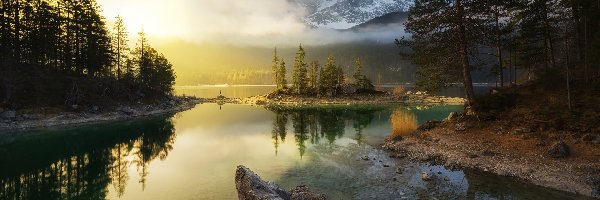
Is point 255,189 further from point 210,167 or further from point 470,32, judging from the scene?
point 470,32

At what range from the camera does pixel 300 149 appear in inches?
1222

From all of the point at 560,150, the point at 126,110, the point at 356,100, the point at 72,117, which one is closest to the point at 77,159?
the point at 72,117

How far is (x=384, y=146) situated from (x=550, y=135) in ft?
37.5

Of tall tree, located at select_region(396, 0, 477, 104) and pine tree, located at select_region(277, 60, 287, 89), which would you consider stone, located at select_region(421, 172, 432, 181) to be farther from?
pine tree, located at select_region(277, 60, 287, 89)

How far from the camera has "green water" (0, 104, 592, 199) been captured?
18359 mm

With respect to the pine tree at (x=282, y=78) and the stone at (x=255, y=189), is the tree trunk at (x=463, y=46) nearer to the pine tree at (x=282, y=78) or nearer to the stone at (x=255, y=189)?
the stone at (x=255, y=189)

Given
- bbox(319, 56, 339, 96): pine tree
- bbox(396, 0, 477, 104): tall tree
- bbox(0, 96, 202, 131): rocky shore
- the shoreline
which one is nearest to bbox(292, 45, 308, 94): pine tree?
the shoreline

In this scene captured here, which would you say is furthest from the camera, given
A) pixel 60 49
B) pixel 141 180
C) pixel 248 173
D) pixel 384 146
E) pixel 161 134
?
pixel 60 49

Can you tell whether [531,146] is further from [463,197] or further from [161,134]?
[161,134]

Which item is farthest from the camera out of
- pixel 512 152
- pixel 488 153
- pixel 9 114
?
pixel 9 114

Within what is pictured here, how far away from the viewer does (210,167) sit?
24812 mm

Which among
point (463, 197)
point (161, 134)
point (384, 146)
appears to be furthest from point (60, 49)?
point (463, 197)

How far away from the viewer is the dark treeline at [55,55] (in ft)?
171

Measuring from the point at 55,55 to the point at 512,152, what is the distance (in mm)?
72037
